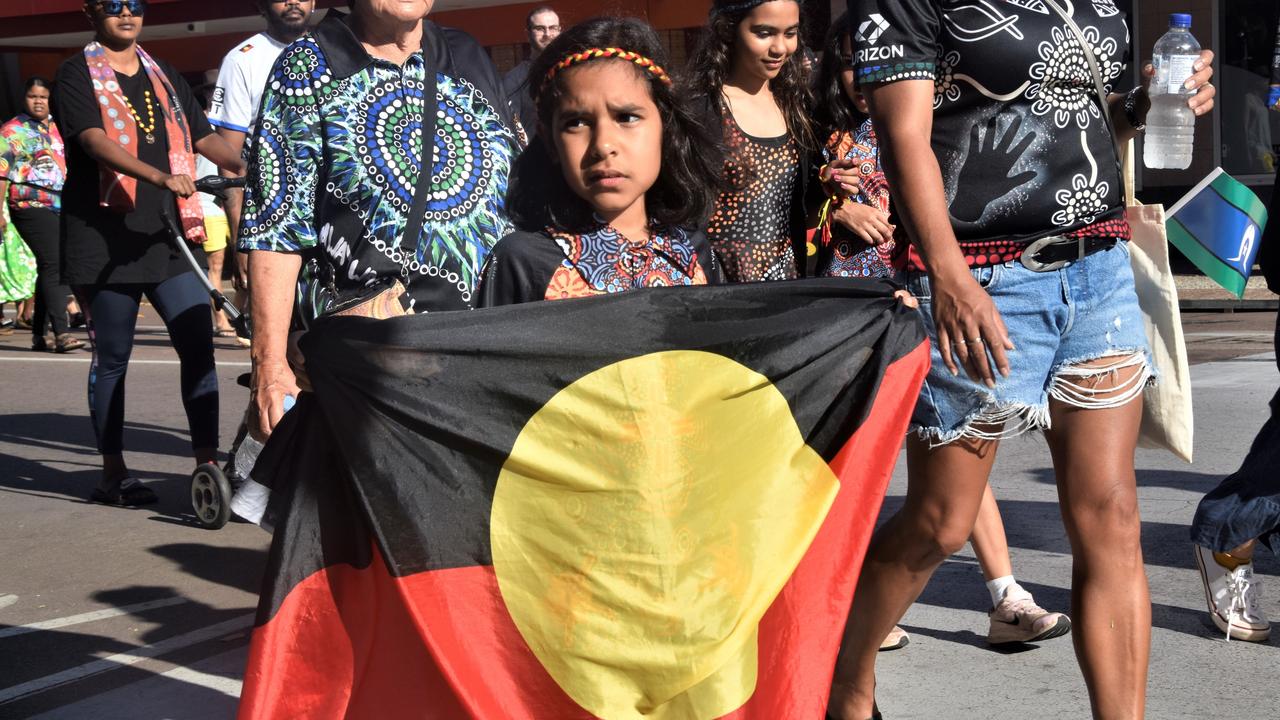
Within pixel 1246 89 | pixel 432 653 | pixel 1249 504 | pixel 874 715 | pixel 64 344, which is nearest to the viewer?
pixel 432 653

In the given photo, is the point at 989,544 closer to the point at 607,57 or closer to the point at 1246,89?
the point at 607,57

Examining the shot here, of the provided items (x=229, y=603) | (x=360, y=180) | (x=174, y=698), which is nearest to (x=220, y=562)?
(x=229, y=603)

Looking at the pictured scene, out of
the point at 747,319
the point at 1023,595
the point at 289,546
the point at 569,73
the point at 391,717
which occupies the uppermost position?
the point at 569,73

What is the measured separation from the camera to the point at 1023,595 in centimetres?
Result: 449

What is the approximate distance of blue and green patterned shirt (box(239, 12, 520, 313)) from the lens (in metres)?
3.50

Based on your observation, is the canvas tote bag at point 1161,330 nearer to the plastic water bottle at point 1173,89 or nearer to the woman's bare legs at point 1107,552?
the plastic water bottle at point 1173,89

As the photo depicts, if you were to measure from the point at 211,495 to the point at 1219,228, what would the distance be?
13.6ft

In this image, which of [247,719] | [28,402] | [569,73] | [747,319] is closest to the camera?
[247,719]

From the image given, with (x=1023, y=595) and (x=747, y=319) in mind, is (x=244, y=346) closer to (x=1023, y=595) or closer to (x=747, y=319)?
(x=1023, y=595)

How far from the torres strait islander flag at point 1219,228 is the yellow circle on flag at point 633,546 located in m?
1.77

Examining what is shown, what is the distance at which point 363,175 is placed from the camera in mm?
3506

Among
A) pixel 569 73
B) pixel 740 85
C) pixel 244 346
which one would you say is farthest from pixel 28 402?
pixel 569 73

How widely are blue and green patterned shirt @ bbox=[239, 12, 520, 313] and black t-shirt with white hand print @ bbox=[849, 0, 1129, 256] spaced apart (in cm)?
96

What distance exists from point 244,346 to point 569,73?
10.8 m
